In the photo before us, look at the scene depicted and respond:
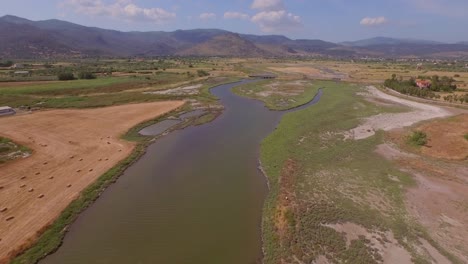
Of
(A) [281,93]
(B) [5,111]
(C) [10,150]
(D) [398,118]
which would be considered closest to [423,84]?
(D) [398,118]

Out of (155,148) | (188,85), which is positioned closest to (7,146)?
(155,148)

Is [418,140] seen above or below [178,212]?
above

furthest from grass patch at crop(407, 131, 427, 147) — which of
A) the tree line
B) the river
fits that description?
the tree line

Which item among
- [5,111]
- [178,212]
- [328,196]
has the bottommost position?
[178,212]

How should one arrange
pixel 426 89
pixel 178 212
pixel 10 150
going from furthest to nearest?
pixel 426 89 < pixel 10 150 < pixel 178 212

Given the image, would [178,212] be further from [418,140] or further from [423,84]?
[423,84]

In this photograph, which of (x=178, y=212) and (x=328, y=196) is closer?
(x=178, y=212)
